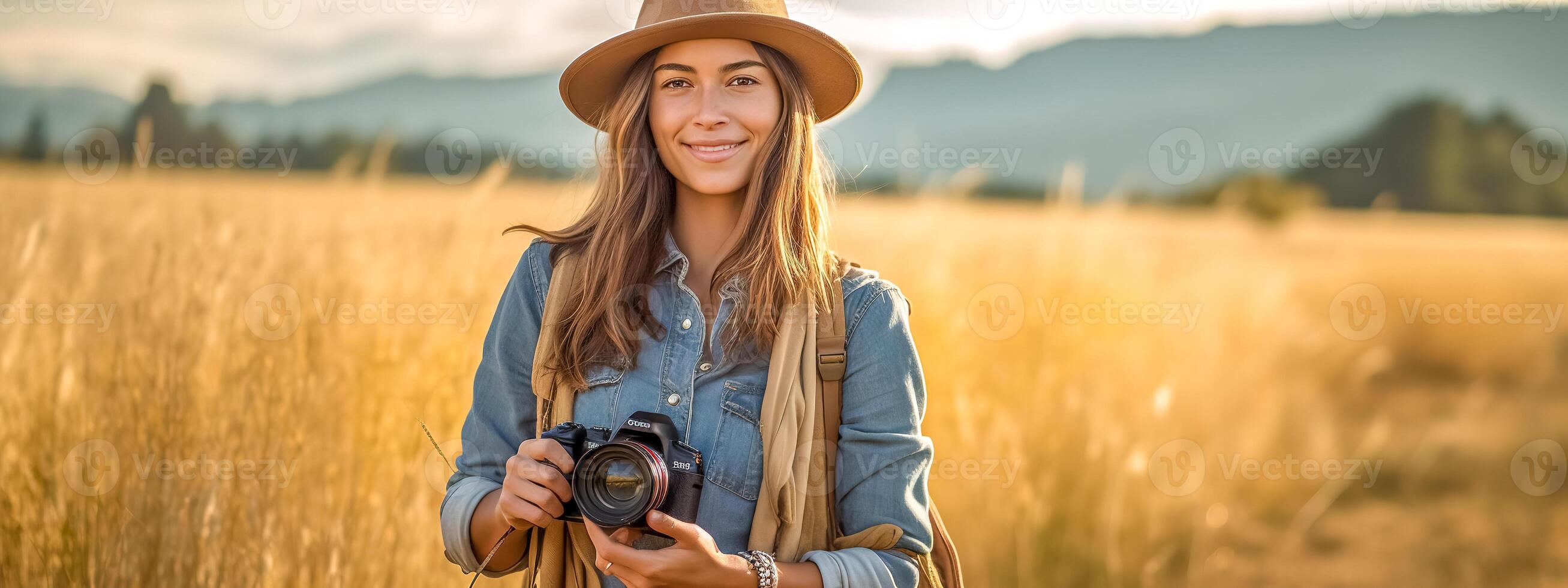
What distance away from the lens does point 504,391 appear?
1721 mm

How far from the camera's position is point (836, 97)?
1.93 meters

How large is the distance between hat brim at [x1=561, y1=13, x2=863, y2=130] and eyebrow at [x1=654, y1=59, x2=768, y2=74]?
4cm

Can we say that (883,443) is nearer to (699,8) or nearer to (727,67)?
(727,67)

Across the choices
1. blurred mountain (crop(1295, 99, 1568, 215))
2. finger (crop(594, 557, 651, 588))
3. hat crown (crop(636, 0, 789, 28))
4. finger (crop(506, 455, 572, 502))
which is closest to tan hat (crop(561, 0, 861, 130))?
hat crown (crop(636, 0, 789, 28))

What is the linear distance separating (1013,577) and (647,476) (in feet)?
7.25

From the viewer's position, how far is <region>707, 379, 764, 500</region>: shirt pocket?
1630 mm

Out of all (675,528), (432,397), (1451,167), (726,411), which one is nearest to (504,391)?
(726,411)

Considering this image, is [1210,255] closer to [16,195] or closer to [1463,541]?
[1463,541]

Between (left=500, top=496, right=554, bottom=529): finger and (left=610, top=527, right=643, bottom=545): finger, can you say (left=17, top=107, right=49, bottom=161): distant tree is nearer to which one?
(left=500, top=496, right=554, bottom=529): finger

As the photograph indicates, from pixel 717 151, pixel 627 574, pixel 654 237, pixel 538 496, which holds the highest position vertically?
pixel 717 151

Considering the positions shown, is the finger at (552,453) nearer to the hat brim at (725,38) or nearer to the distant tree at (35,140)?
the hat brim at (725,38)

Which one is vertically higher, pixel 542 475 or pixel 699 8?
pixel 699 8

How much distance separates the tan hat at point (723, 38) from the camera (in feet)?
5.44

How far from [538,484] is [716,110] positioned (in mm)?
707
